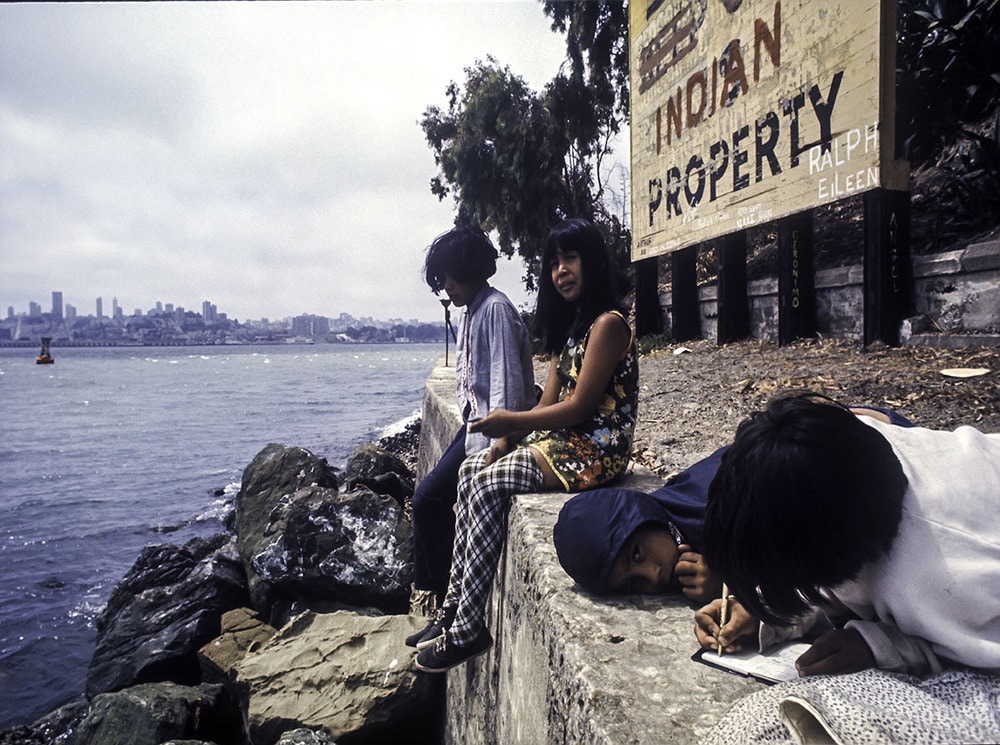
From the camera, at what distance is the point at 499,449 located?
8.89 ft

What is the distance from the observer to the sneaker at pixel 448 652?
2285mm

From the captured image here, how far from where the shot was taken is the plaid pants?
7.54 ft

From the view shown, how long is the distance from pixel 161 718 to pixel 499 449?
7.97 ft

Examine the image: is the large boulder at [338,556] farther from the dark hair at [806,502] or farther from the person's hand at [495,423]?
the dark hair at [806,502]

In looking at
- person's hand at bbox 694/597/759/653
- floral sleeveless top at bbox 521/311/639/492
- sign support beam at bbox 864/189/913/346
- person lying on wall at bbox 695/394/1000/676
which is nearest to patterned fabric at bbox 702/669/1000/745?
person lying on wall at bbox 695/394/1000/676

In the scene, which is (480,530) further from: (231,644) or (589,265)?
(231,644)

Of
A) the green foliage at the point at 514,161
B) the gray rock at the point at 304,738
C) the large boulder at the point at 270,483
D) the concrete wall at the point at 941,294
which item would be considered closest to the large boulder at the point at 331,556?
the large boulder at the point at 270,483

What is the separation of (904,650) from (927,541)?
0.64 ft

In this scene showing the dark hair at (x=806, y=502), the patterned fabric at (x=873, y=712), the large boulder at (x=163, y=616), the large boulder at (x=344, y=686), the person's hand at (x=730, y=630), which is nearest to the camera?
the patterned fabric at (x=873, y=712)

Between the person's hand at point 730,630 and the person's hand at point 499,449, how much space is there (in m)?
1.31

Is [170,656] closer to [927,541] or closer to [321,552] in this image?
A: [321,552]

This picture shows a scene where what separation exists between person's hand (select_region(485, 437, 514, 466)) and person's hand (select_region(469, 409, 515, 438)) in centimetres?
30

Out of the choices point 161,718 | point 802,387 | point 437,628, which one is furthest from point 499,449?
point 802,387

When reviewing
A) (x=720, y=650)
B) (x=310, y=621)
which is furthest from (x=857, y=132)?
(x=310, y=621)
